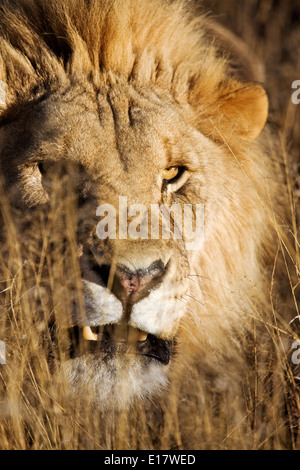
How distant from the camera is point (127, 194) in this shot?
123 inches

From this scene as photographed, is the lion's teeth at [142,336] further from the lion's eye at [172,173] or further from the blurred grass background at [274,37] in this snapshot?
the blurred grass background at [274,37]

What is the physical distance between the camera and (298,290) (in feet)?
14.9

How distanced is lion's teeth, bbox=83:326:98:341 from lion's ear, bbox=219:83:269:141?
1.45m

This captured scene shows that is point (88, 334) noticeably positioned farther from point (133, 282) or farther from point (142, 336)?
point (133, 282)

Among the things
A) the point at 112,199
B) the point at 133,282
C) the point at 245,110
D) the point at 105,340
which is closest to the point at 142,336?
the point at 105,340

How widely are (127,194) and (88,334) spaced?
673 mm

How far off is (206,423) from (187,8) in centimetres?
238

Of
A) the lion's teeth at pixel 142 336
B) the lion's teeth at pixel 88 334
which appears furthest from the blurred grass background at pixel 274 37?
the lion's teeth at pixel 88 334

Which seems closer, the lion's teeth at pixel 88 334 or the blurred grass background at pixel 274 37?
the lion's teeth at pixel 88 334

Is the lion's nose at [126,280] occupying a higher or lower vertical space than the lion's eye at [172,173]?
lower

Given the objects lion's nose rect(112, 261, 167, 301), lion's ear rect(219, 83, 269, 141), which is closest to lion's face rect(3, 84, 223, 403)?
lion's nose rect(112, 261, 167, 301)

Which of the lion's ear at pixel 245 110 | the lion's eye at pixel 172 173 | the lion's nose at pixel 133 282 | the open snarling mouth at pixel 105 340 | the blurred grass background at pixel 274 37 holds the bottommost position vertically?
the open snarling mouth at pixel 105 340

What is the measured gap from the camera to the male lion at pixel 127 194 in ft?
9.53

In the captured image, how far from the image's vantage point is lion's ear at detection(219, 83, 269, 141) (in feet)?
12.2
